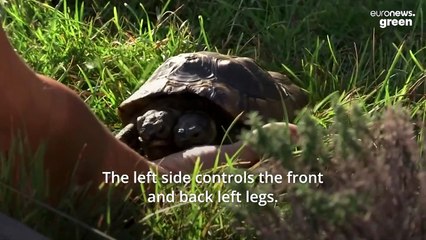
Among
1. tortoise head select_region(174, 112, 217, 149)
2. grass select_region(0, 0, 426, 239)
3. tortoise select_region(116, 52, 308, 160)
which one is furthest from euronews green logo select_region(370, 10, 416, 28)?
tortoise head select_region(174, 112, 217, 149)

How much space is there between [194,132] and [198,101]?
0.28 meters

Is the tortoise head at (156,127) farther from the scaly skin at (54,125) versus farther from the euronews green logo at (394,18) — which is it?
the euronews green logo at (394,18)

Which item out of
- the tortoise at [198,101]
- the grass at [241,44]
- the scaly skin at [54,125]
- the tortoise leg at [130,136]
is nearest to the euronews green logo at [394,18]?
the grass at [241,44]

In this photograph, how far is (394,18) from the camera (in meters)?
3.93

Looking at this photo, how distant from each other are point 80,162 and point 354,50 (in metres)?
1.70

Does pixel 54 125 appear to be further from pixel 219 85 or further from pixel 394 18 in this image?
pixel 394 18

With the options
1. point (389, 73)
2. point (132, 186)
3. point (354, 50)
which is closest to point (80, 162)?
point (132, 186)

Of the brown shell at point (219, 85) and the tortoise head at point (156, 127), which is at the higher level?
the brown shell at point (219, 85)

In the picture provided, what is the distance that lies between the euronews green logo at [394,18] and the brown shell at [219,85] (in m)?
0.61

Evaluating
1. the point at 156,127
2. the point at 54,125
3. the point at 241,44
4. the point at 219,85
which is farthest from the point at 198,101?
the point at 54,125

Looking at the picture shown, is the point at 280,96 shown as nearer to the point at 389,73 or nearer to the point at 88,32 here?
the point at 389,73

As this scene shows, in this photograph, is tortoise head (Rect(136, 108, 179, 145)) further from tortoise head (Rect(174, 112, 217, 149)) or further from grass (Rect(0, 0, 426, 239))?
grass (Rect(0, 0, 426, 239))

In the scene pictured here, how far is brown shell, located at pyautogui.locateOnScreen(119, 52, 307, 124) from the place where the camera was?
336 centimetres

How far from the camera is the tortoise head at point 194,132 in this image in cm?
321
